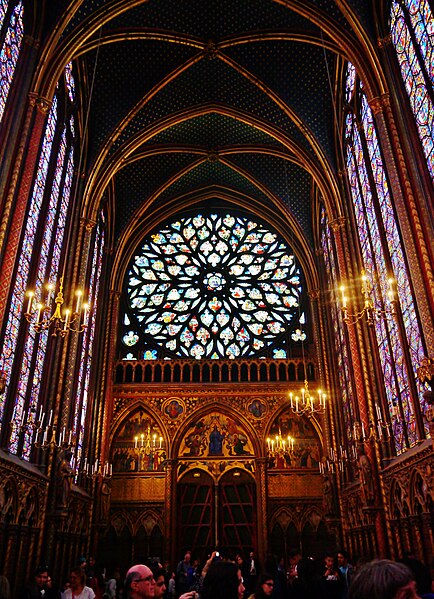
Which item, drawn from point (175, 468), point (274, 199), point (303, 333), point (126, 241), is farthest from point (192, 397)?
point (274, 199)

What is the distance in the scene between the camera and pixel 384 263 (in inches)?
525

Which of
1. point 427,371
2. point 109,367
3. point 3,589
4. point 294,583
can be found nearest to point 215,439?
point 109,367

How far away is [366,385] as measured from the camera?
14414 millimetres

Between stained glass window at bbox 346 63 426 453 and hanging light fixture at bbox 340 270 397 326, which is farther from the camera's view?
stained glass window at bbox 346 63 426 453

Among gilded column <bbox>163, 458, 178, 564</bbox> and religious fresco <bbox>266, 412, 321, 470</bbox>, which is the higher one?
religious fresco <bbox>266, 412, 321, 470</bbox>

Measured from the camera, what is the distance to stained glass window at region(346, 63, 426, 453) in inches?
460

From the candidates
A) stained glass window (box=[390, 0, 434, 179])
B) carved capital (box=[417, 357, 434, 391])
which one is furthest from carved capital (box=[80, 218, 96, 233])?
carved capital (box=[417, 357, 434, 391])

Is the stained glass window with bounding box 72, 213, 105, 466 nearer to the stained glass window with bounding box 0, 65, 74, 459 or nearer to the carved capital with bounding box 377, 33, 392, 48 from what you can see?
the stained glass window with bounding box 0, 65, 74, 459

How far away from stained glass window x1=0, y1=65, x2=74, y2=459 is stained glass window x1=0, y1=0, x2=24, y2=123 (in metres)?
2.35

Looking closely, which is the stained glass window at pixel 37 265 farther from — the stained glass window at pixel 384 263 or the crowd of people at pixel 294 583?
the stained glass window at pixel 384 263

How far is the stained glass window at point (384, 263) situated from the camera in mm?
11695

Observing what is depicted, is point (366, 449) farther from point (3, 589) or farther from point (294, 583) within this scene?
point (3, 589)

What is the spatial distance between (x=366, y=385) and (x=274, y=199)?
11.4 m

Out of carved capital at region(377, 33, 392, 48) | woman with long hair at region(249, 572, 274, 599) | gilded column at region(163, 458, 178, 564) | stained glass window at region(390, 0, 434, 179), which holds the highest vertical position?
carved capital at region(377, 33, 392, 48)
